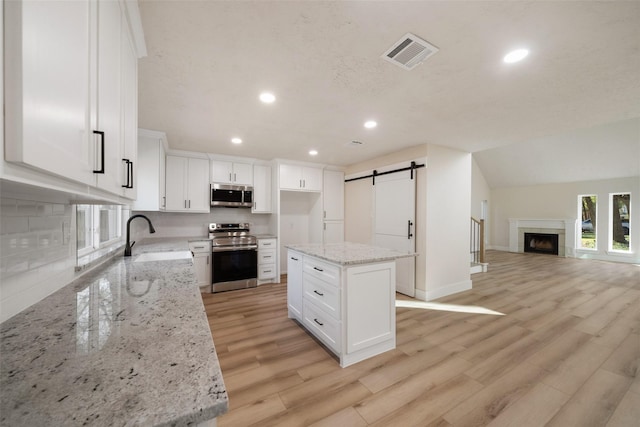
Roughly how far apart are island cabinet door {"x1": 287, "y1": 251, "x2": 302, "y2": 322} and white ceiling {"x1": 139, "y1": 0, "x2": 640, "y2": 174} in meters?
1.64

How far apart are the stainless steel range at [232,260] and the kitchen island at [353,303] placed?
209 cm

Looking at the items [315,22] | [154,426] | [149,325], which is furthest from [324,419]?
[315,22]

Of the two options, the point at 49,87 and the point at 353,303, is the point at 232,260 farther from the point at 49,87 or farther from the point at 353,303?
the point at 49,87

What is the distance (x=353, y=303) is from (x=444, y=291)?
247 centimetres

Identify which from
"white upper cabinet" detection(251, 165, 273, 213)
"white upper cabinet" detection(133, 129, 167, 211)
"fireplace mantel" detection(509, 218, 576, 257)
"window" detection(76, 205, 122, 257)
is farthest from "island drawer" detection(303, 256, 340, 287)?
"fireplace mantel" detection(509, 218, 576, 257)

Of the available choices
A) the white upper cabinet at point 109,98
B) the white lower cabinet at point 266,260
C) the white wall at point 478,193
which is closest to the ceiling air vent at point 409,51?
the white upper cabinet at point 109,98

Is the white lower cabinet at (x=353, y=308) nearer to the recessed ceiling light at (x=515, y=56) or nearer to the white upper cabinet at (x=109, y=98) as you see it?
the white upper cabinet at (x=109, y=98)

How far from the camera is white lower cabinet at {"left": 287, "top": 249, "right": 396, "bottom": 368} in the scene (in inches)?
81.6

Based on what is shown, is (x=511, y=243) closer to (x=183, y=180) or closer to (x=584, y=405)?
(x=584, y=405)

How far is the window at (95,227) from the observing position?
5.22 feet

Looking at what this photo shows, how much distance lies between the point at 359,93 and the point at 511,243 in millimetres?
9234

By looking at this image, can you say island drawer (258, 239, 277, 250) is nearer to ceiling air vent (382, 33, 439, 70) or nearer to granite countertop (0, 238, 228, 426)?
granite countertop (0, 238, 228, 426)

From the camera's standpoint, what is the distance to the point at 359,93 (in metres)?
2.18

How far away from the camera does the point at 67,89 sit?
0.65m
